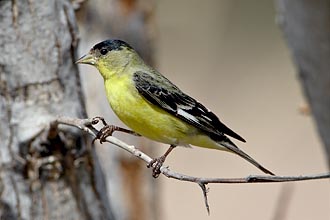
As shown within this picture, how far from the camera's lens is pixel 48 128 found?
9.16ft

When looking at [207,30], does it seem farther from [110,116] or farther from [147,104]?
[147,104]

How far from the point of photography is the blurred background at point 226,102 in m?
4.96

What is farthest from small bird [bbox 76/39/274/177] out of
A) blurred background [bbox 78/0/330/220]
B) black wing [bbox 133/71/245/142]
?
blurred background [bbox 78/0/330/220]

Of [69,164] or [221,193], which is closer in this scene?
[69,164]

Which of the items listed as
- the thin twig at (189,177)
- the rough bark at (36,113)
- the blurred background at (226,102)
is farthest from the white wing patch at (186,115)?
the blurred background at (226,102)

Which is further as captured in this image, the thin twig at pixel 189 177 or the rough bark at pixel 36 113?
the rough bark at pixel 36 113

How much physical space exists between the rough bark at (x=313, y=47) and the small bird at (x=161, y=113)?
0.41 m

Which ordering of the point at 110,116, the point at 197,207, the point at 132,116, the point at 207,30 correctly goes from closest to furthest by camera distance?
1. the point at 132,116
2. the point at 110,116
3. the point at 197,207
4. the point at 207,30

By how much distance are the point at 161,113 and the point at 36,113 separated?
1.61 feet

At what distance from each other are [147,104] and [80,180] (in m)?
0.40

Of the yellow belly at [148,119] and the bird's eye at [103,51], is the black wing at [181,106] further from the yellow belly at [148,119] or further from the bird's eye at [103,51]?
the bird's eye at [103,51]

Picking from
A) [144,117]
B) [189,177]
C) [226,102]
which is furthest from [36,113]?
[226,102]

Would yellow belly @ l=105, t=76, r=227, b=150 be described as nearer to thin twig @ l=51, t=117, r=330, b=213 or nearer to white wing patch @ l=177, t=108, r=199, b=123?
white wing patch @ l=177, t=108, r=199, b=123

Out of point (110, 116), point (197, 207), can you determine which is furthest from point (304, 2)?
point (197, 207)
